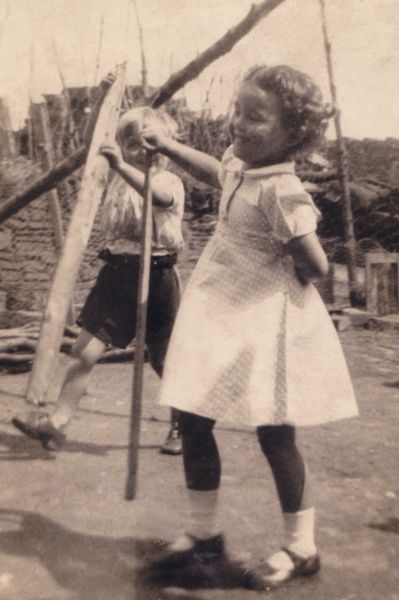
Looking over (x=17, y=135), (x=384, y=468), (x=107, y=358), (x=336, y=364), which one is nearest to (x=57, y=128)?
(x=17, y=135)

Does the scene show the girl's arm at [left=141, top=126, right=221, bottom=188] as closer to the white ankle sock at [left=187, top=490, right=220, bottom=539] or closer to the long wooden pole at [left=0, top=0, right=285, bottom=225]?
the long wooden pole at [left=0, top=0, right=285, bottom=225]

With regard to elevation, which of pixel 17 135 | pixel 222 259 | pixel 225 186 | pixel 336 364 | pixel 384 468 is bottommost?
pixel 384 468

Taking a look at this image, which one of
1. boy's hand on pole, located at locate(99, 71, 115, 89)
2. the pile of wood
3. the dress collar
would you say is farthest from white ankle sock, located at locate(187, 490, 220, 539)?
the pile of wood

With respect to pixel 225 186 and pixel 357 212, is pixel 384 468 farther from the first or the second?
pixel 357 212

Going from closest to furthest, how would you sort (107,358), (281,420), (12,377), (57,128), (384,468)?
(281,420)
(384,468)
(12,377)
(107,358)
(57,128)

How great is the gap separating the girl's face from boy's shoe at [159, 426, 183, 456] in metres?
1.41

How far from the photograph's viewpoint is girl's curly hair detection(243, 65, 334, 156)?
1749 mm

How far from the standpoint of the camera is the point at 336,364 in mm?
1774

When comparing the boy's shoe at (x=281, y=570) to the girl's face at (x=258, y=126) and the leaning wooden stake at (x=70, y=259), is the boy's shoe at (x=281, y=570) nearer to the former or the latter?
the leaning wooden stake at (x=70, y=259)

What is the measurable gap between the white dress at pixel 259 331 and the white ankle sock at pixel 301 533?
26 centimetres

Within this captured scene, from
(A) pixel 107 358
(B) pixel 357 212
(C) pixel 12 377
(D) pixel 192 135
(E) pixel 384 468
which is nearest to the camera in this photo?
(E) pixel 384 468

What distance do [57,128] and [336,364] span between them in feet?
16.5

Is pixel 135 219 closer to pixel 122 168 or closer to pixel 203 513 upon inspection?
pixel 122 168

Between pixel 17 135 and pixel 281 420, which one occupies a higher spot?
pixel 17 135
